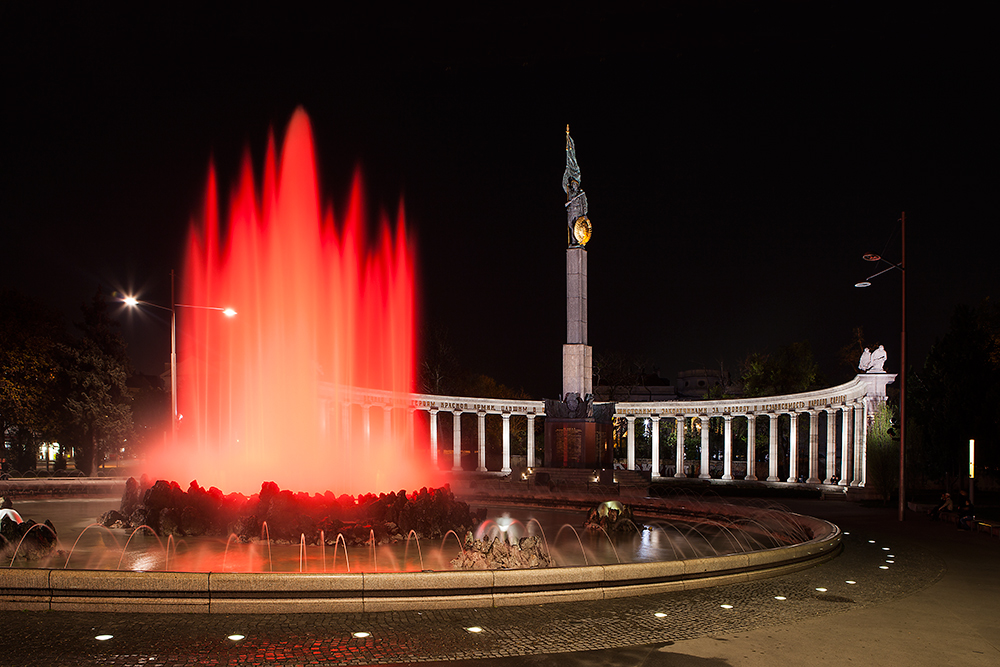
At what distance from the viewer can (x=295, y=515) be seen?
20594 mm

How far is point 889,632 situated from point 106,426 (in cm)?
5776

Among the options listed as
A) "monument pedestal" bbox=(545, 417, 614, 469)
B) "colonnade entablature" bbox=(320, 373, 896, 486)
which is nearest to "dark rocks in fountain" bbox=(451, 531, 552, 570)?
"colonnade entablature" bbox=(320, 373, 896, 486)

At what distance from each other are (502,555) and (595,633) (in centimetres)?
458

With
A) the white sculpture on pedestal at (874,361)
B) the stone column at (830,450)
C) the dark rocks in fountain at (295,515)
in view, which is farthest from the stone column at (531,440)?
the dark rocks in fountain at (295,515)

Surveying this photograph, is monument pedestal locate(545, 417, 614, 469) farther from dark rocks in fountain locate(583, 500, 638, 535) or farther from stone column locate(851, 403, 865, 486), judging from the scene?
dark rocks in fountain locate(583, 500, 638, 535)

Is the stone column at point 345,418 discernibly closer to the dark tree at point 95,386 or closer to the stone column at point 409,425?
the stone column at point 409,425

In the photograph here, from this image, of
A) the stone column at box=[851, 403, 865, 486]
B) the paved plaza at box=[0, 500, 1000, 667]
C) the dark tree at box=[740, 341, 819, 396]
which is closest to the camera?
the paved plaza at box=[0, 500, 1000, 667]

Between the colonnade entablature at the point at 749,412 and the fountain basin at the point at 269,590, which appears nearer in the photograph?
the fountain basin at the point at 269,590

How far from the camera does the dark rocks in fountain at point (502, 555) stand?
1518cm

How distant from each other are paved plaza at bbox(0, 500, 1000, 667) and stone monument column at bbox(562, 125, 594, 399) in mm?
39170

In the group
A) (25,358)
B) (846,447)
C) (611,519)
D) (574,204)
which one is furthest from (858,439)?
(25,358)

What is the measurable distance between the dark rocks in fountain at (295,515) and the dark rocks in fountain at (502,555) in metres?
5.51

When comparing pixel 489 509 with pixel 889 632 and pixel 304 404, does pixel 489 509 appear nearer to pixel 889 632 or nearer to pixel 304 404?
pixel 304 404

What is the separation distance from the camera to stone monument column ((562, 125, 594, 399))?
2119 inches
